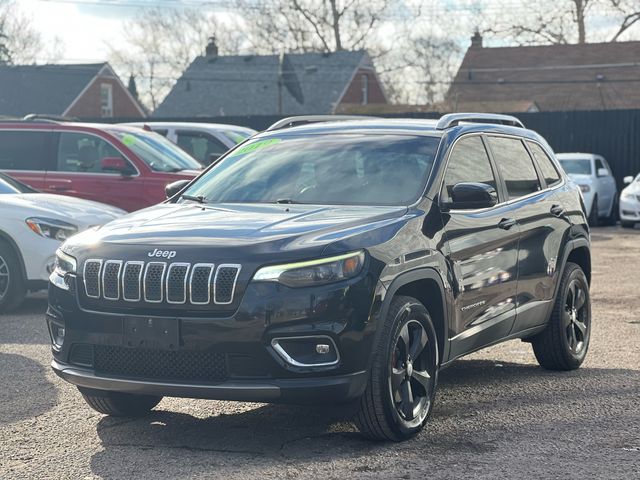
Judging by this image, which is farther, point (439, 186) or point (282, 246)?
point (439, 186)

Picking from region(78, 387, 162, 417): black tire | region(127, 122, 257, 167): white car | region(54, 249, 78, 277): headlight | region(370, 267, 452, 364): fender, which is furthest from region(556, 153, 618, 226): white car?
region(54, 249, 78, 277): headlight

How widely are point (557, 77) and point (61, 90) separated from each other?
80.5 feet

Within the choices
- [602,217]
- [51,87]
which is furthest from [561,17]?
[602,217]

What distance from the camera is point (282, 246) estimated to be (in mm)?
5348

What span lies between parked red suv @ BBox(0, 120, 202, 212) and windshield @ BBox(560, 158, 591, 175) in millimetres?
13694

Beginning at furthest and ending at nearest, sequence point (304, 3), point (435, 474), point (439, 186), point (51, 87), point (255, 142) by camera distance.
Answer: point (304, 3)
point (51, 87)
point (255, 142)
point (439, 186)
point (435, 474)

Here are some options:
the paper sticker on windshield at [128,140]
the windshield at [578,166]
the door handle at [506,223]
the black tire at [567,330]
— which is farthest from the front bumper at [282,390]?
the windshield at [578,166]

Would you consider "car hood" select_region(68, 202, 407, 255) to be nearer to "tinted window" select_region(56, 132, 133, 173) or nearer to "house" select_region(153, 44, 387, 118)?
"tinted window" select_region(56, 132, 133, 173)

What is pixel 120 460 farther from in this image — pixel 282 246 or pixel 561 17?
pixel 561 17

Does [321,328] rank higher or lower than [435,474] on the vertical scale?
higher

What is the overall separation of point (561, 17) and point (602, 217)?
35159 mm

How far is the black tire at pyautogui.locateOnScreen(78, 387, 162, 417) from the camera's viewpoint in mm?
6105

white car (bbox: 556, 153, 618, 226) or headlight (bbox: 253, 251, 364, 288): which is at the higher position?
headlight (bbox: 253, 251, 364, 288)

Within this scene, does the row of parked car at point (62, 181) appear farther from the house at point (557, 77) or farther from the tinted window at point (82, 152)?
the house at point (557, 77)
